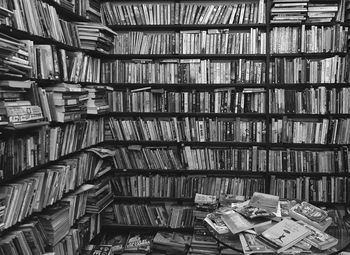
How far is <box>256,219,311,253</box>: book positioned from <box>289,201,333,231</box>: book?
0.48ft

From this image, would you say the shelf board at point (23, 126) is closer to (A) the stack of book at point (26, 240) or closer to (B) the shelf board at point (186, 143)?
(A) the stack of book at point (26, 240)

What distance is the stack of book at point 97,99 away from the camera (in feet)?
9.20

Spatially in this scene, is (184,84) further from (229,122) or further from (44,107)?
(44,107)

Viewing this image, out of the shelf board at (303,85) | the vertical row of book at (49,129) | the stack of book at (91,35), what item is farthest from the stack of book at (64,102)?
the shelf board at (303,85)

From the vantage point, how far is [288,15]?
298cm

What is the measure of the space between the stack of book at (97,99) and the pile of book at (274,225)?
55.7 inches

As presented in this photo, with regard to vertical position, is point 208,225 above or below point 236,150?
below

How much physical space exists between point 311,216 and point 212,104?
1.44m

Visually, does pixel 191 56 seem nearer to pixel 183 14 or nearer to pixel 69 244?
pixel 183 14

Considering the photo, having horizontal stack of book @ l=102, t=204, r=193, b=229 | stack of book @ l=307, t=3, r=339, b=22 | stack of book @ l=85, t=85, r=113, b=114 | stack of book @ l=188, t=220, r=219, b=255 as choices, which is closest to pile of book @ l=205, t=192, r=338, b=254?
stack of book @ l=188, t=220, r=219, b=255

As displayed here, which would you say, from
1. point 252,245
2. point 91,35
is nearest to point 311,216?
point 252,245

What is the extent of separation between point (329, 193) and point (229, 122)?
3.85ft

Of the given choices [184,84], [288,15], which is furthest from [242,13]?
[184,84]

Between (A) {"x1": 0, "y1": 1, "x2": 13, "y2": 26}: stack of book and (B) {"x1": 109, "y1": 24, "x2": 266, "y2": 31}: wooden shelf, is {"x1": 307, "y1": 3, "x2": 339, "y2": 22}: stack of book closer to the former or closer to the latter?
(B) {"x1": 109, "y1": 24, "x2": 266, "y2": 31}: wooden shelf
